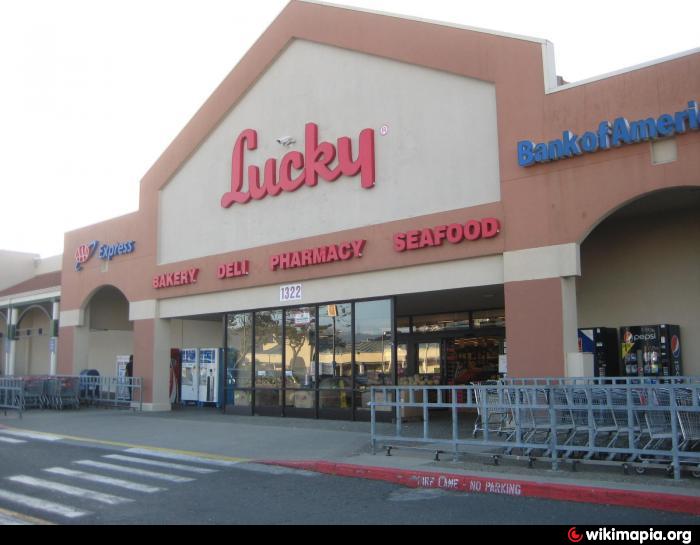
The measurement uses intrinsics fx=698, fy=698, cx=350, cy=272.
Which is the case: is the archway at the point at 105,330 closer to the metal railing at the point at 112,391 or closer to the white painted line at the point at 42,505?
the metal railing at the point at 112,391

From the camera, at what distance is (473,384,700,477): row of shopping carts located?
30.2 feet

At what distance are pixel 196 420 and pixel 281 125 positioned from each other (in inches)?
346

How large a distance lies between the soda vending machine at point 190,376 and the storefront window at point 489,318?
36.4ft

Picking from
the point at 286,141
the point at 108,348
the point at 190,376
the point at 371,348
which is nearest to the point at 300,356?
the point at 371,348

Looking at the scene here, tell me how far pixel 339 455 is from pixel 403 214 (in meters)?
6.70

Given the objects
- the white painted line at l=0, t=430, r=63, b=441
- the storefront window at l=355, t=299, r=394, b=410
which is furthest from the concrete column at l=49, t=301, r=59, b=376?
the storefront window at l=355, t=299, r=394, b=410

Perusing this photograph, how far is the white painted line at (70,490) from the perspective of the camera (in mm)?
9000

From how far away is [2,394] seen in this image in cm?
2328

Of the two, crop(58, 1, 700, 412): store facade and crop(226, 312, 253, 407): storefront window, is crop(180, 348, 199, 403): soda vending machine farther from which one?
crop(226, 312, 253, 407): storefront window

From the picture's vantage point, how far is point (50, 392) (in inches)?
936

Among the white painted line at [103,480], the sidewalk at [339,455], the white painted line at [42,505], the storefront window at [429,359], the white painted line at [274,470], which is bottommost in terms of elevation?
the white painted line at [274,470]

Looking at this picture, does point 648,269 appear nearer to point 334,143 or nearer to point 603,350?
point 603,350

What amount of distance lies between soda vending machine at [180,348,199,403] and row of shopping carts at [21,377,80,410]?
428 centimetres

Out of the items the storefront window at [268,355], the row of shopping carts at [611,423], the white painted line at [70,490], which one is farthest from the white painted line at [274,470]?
the storefront window at [268,355]
